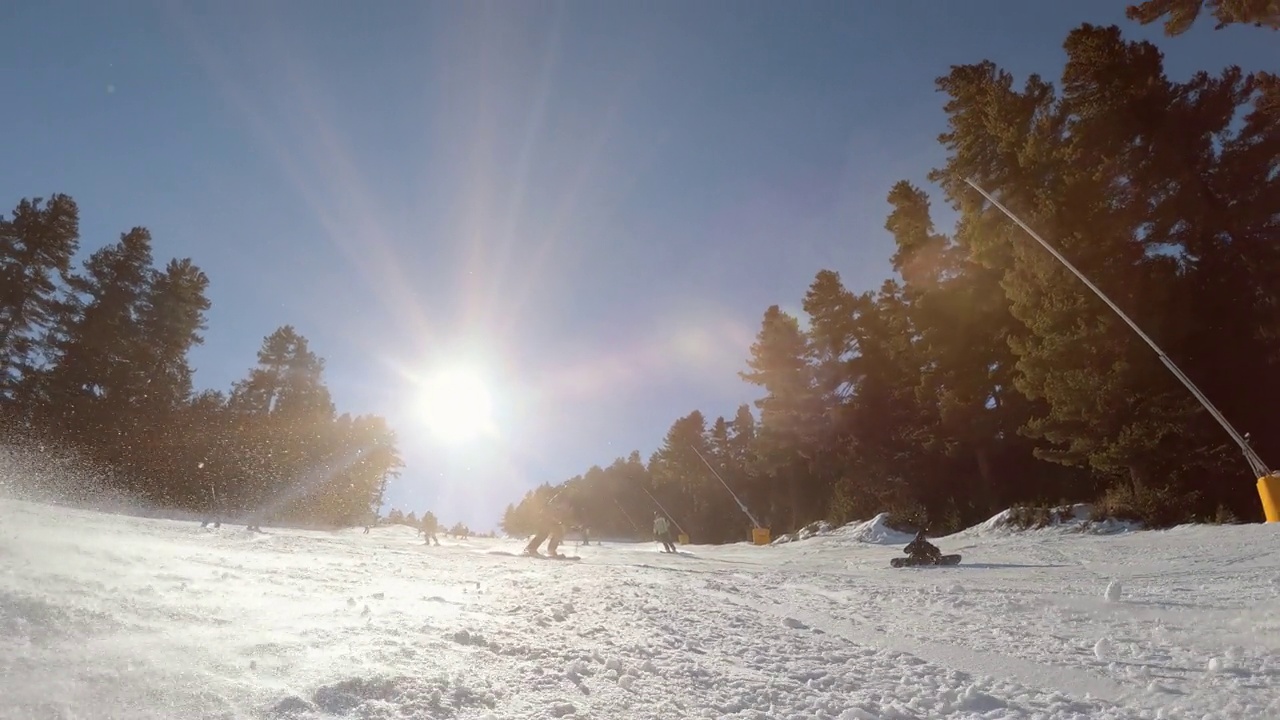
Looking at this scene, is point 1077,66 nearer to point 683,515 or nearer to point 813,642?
point 813,642

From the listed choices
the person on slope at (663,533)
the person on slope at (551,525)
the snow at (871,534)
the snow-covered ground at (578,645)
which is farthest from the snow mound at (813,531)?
the snow-covered ground at (578,645)

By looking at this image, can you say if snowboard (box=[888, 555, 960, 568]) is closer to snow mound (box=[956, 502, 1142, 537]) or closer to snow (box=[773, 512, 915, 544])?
snow mound (box=[956, 502, 1142, 537])

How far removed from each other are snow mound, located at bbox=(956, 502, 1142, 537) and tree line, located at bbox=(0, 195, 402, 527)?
3259 centimetres

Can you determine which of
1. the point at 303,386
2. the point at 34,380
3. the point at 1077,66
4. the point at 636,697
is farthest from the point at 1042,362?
the point at 303,386

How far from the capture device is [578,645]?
14.7 ft

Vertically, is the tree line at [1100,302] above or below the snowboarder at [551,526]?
above

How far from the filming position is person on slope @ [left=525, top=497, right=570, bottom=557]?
61.5 feet

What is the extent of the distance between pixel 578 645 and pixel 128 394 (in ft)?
132

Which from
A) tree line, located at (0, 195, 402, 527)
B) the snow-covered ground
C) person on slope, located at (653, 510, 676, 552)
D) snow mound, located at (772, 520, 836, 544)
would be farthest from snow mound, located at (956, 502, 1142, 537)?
tree line, located at (0, 195, 402, 527)

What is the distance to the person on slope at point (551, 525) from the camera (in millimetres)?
18734

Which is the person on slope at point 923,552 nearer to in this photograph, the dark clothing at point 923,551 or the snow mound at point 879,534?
the dark clothing at point 923,551

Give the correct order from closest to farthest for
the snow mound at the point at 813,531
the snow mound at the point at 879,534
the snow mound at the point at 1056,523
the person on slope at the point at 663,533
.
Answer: the snow mound at the point at 1056,523
the snow mound at the point at 879,534
the person on slope at the point at 663,533
the snow mound at the point at 813,531

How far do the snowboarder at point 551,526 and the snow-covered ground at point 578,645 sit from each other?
11.0 metres

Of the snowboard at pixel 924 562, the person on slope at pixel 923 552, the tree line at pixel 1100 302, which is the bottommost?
the snowboard at pixel 924 562
